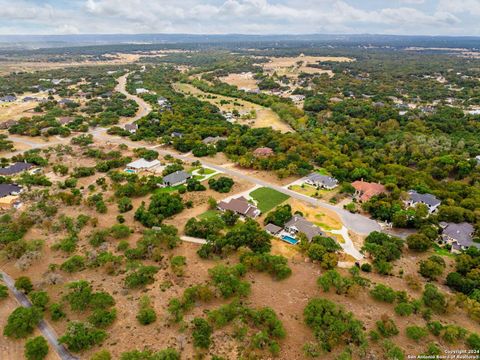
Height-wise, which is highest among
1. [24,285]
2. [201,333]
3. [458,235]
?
[458,235]

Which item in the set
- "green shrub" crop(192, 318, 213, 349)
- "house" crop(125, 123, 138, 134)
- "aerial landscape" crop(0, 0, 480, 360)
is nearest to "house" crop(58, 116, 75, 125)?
"aerial landscape" crop(0, 0, 480, 360)

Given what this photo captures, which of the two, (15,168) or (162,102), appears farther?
(162,102)

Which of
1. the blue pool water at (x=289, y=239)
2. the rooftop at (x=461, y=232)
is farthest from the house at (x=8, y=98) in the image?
the rooftop at (x=461, y=232)

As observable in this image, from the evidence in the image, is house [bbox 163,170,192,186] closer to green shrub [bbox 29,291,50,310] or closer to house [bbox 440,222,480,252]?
green shrub [bbox 29,291,50,310]

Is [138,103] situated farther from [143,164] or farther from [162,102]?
[143,164]

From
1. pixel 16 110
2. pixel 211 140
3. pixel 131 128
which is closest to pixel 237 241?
pixel 211 140

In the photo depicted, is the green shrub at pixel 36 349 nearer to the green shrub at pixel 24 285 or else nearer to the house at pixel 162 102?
the green shrub at pixel 24 285
